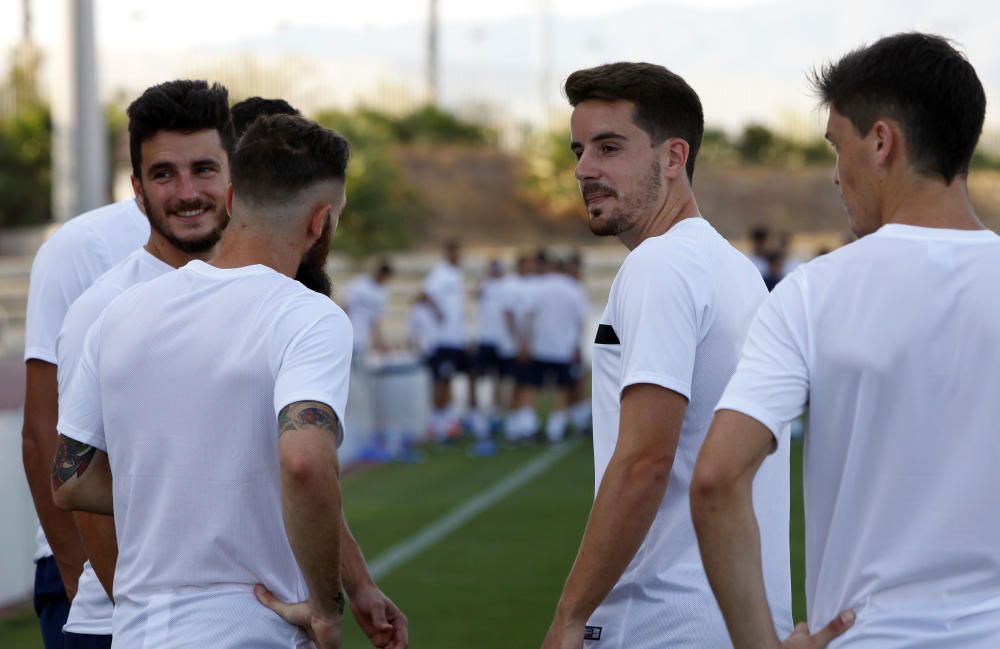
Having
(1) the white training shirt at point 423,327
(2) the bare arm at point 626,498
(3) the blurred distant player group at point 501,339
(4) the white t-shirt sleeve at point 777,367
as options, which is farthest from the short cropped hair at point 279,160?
(1) the white training shirt at point 423,327

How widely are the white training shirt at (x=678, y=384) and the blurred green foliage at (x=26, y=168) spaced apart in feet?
144

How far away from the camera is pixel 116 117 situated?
4359cm

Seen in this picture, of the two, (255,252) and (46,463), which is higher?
(255,252)

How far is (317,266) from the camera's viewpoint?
331 cm

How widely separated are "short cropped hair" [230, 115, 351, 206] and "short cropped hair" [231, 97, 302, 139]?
124 centimetres

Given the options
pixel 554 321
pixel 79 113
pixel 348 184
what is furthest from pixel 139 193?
pixel 348 184

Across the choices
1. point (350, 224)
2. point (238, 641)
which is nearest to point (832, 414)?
point (238, 641)

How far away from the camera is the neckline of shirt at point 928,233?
2.49m

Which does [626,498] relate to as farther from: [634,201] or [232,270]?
[232,270]

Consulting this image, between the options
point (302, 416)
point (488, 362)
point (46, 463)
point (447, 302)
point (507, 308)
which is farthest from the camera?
point (488, 362)

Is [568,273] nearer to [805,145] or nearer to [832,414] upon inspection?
[832,414]

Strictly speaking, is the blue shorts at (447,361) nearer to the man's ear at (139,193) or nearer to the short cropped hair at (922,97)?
the man's ear at (139,193)

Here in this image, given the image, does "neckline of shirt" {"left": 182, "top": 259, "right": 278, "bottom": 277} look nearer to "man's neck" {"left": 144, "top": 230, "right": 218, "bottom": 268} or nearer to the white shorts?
the white shorts

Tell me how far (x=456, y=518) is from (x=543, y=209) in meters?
43.9
